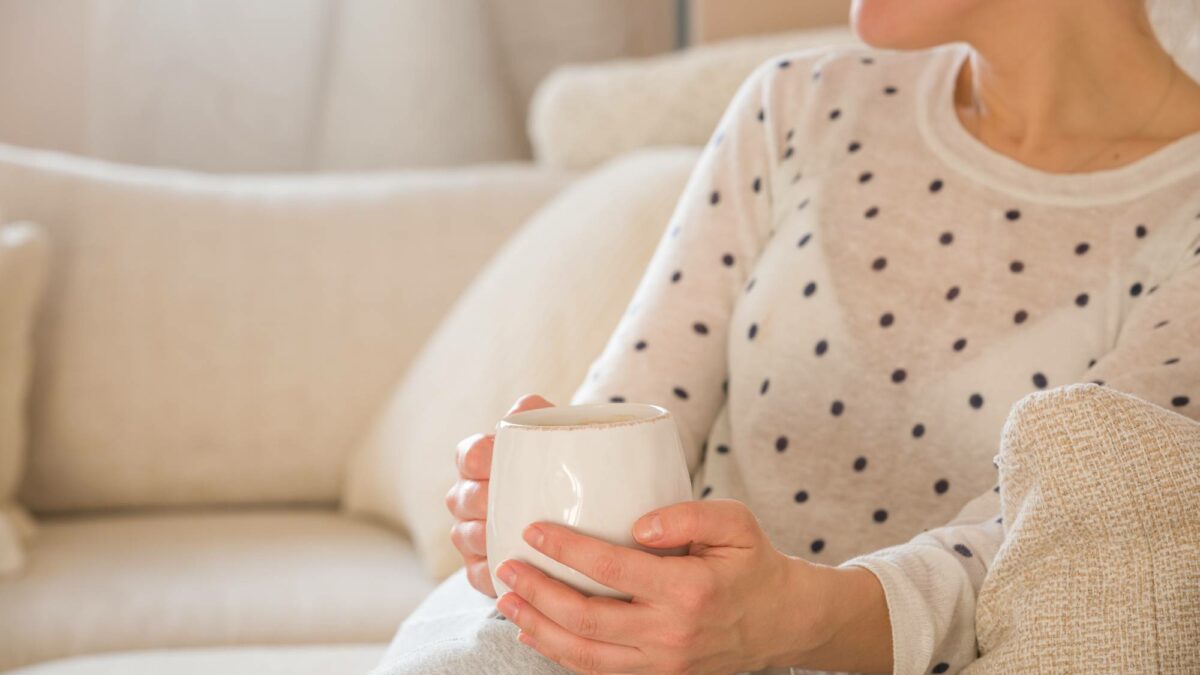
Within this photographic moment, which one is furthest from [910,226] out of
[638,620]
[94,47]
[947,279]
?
[94,47]

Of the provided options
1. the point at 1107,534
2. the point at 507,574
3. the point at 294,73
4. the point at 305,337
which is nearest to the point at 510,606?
the point at 507,574

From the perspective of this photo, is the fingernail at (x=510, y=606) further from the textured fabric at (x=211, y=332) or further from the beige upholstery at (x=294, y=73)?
the beige upholstery at (x=294, y=73)

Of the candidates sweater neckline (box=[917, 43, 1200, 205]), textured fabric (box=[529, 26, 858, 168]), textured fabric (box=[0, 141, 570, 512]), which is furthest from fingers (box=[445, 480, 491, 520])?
textured fabric (box=[529, 26, 858, 168])

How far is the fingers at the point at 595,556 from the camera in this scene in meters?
0.64

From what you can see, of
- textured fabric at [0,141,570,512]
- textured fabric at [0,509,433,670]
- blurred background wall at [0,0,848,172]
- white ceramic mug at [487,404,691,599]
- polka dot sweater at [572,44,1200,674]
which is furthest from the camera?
blurred background wall at [0,0,848,172]

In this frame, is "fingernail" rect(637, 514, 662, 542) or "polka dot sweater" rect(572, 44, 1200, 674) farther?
"polka dot sweater" rect(572, 44, 1200, 674)

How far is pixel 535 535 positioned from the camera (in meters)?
0.64

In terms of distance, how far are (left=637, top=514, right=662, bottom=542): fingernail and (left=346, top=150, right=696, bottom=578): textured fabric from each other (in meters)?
0.74

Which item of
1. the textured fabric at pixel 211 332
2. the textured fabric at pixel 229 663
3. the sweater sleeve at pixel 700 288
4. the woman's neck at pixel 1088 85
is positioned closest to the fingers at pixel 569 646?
the sweater sleeve at pixel 700 288

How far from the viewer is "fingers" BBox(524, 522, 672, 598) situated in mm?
636

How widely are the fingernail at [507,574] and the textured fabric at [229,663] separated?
51 cm

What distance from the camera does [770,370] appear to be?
41.9 inches

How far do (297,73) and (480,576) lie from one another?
182cm

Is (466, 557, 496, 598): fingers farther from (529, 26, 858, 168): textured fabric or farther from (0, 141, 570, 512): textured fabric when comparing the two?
(529, 26, 858, 168): textured fabric
